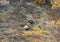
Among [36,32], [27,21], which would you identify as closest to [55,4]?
[27,21]

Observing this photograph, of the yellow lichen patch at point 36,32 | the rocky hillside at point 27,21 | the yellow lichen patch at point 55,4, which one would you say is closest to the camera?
the rocky hillside at point 27,21

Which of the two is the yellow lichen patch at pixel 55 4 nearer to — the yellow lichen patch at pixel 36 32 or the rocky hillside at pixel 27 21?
the rocky hillside at pixel 27 21

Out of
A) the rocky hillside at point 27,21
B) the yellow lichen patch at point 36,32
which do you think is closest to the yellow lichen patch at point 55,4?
the rocky hillside at point 27,21

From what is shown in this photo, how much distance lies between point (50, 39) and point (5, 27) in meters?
1.92

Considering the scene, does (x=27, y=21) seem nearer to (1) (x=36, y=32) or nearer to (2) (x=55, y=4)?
(1) (x=36, y=32)

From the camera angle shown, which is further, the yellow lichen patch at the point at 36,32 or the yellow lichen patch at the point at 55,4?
the yellow lichen patch at the point at 55,4

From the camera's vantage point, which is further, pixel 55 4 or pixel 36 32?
pixel 55 4

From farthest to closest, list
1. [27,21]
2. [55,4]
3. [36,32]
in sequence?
1. [55,4]
2. [27,21]
3. [36,32]

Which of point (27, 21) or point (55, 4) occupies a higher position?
point (27, 21)

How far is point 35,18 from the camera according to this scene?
10.2 metres

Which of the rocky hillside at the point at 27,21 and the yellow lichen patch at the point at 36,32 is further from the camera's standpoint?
the yellow lichen patch at the point at 36,32

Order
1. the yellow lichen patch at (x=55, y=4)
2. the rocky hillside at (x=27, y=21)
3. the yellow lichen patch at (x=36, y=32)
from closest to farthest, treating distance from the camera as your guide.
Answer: the rocky hillside at (x=27, y=21) < the yellow lichen patch at (x=36, y=32) < the yellow lichen patch at (x=55, y=4)

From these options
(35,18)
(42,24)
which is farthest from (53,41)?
(35,18)

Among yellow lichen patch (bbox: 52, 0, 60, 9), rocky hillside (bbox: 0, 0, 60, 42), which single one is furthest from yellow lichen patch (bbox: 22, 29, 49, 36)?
yellow lichen patch (bbox: 52, 0, 60, 9)
